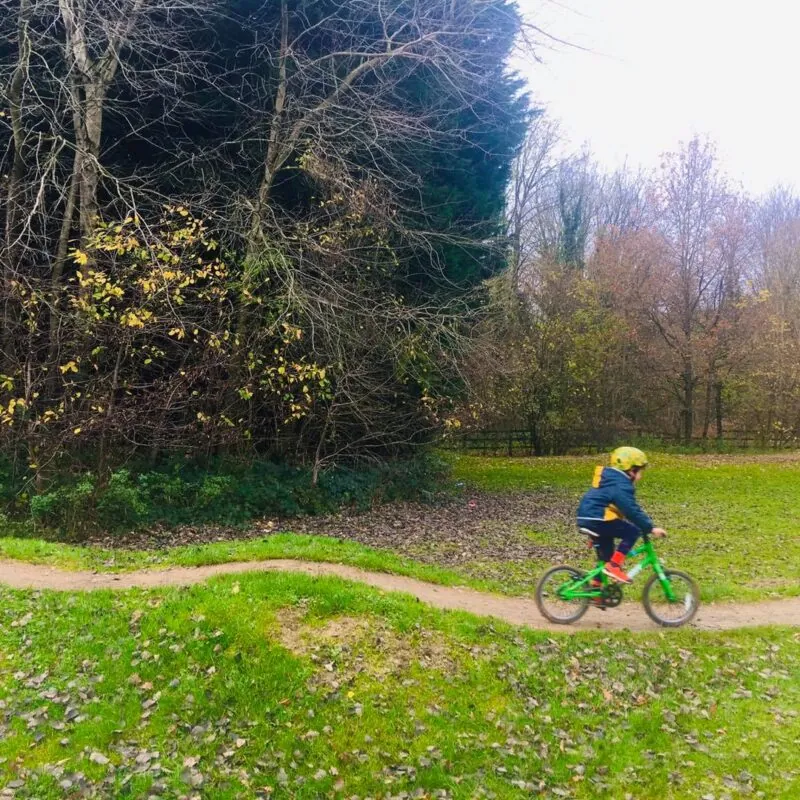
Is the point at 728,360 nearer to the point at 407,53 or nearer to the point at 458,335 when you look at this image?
the point at 458,335

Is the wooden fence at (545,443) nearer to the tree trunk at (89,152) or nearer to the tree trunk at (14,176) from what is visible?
the tree trunk at (89,152)

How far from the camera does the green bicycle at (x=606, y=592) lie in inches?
294

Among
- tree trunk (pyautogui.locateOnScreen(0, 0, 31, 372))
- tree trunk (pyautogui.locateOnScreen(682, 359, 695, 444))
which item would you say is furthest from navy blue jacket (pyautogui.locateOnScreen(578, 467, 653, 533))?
tree trunk (pyautogui.locateOnScreen(682, 359, 695, 444))

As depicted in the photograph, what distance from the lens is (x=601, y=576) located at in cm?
745

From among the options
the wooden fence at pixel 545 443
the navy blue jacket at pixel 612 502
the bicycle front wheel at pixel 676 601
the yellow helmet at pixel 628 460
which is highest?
the yellow helmet at pixel 628 460

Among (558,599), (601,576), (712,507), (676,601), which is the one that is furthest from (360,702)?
(712,507)

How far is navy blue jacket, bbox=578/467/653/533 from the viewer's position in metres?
7.09

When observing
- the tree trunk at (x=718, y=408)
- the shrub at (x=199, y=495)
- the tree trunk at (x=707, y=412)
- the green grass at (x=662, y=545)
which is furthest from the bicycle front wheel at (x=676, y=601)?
the tree trunk at (x=718, y=408)

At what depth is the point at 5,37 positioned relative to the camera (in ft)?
40.4

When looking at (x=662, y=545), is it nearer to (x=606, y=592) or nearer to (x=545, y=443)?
(x=606, y=592)

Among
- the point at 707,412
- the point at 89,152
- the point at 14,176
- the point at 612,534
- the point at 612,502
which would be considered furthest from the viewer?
the point at 707,412

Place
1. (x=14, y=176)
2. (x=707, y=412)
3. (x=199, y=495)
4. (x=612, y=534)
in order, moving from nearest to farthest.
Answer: (x=612, y=534), (x=14, y=176), (x=199, y=495), (x=707, y=412)

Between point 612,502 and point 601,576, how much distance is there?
2.91ft

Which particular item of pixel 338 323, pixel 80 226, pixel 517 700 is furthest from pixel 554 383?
→ pixel 517 700
